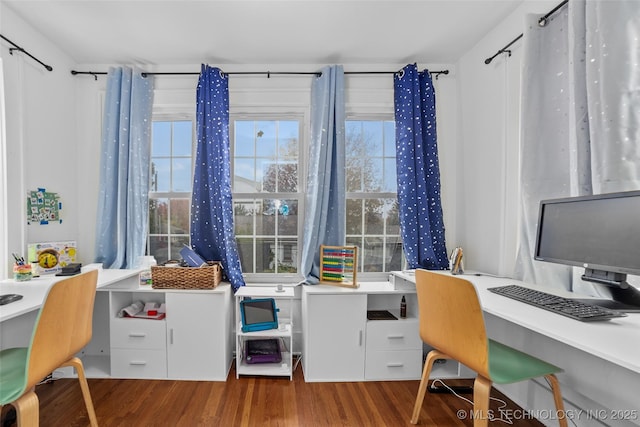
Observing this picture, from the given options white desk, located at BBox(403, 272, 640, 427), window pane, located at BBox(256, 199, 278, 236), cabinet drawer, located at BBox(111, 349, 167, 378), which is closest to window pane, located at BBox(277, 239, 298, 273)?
window pane, located at BBox(256, 199, 278, 236)

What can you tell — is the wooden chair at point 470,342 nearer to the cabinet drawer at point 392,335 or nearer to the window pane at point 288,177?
the cabinet drawer at point 392,335

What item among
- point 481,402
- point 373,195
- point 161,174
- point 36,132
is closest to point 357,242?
point 373,195

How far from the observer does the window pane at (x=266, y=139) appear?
2475 millimetres

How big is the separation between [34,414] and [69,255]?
1401 millimetres

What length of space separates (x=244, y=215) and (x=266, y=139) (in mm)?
716

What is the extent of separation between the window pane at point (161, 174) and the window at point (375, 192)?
5.34 feet

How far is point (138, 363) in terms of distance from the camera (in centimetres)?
197

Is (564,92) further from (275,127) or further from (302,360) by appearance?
(302,360)

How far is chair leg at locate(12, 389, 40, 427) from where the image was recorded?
1053 millimetres

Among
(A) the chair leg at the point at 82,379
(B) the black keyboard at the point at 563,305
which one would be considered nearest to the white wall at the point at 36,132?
(A) the chair leg at the point at 82,379

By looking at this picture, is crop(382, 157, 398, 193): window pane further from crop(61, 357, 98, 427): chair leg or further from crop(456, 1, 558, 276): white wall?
crop(61, 357, 98, 427): chair leg

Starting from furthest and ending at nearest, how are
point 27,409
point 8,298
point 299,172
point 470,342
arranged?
point 299,172, point 8,298, point 470,342, point 27,409

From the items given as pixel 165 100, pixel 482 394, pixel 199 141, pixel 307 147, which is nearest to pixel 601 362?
pixel 482 394

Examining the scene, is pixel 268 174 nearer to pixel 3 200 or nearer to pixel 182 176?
pixel 182 176
